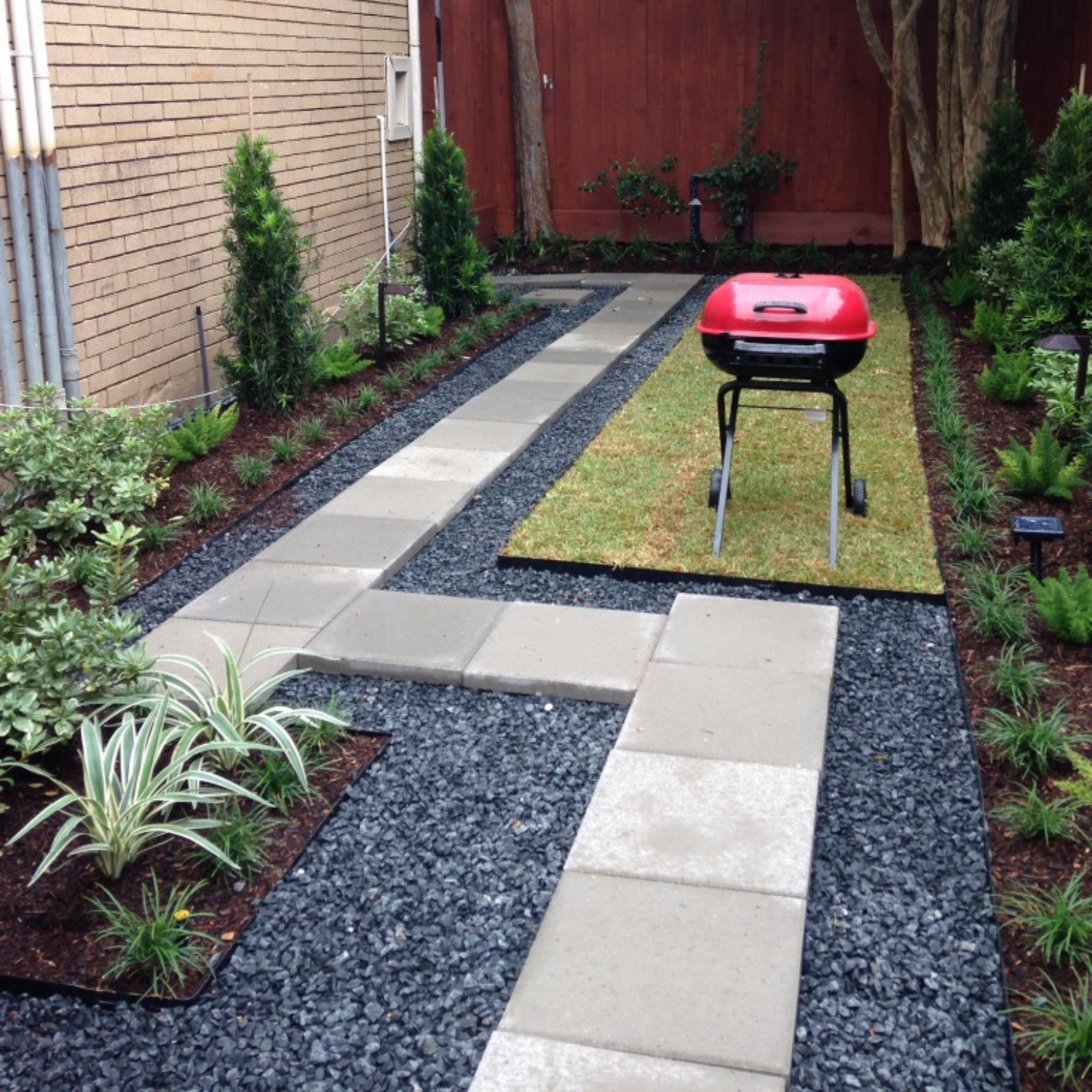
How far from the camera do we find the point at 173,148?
709 centimetres

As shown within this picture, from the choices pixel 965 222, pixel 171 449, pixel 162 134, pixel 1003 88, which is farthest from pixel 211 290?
pixel 1003 88

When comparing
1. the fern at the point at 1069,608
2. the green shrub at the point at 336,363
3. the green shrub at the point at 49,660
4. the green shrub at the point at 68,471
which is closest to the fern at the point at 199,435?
the green shrub at the point at 68,471

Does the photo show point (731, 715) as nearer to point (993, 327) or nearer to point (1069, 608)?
point (1069, 608)

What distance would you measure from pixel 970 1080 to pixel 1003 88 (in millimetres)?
9561

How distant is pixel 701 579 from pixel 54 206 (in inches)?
133

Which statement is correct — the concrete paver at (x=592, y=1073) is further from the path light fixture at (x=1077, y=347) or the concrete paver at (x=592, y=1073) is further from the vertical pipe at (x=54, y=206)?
the vertical pipe at (x=54, y=206)

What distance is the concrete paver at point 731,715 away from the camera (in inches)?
150

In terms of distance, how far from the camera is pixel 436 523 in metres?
5.79

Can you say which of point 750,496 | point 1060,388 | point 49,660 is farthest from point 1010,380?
point 49,660

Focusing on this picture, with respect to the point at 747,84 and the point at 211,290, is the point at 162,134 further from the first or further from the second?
the point at 747,84

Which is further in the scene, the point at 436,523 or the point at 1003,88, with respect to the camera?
the point at 1003,88

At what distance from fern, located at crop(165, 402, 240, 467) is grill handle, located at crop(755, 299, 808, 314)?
114 inches

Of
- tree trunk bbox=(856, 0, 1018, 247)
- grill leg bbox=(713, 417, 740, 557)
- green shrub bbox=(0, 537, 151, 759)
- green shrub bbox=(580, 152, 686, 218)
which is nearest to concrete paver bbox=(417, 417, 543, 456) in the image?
grill leg bbox=(713, 417, 740, 557)

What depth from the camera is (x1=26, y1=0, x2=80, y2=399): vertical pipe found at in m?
5.75
